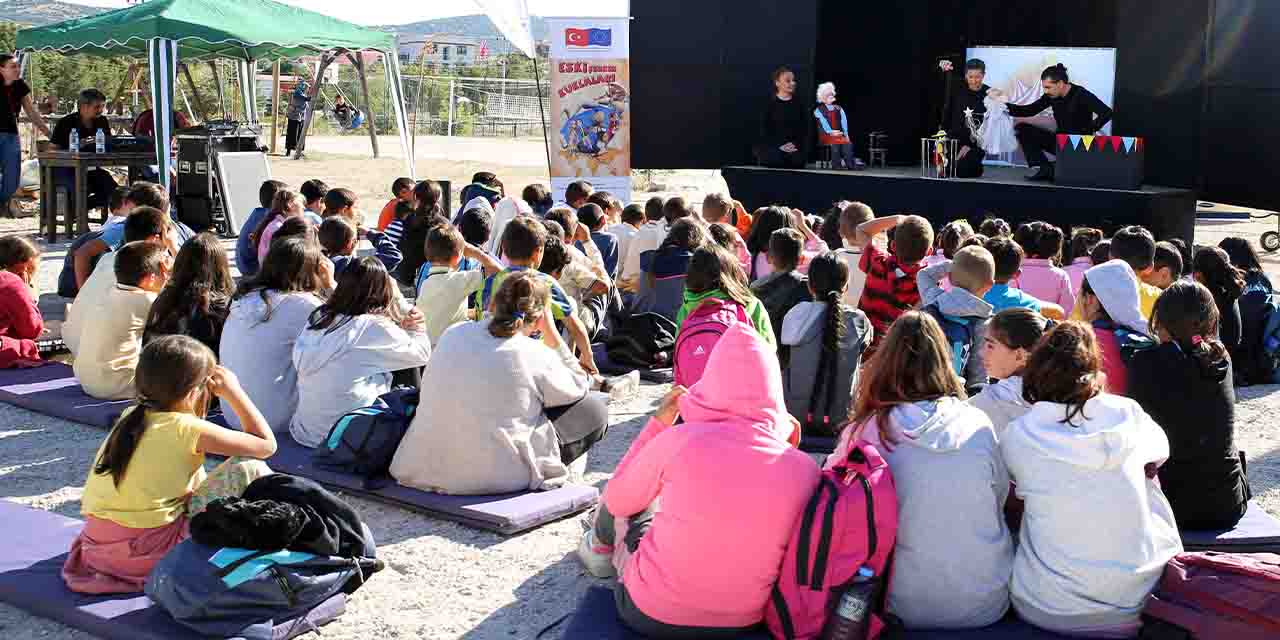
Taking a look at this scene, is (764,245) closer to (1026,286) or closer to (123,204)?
(1026,286)

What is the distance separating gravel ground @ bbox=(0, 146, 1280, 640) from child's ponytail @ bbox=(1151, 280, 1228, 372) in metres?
1.21

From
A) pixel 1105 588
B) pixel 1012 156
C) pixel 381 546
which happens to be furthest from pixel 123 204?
pixel 1012 156

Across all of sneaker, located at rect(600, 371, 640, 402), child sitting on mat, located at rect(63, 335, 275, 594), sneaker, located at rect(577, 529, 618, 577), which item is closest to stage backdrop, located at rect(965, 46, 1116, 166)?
sneaker, located at rect(600, 371, 640, 402)

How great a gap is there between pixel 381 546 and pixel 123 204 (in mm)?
4237

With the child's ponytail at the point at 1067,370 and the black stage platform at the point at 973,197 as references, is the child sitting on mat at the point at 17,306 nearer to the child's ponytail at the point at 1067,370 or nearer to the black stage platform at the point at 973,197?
the child's ponytail at the point at 1067,370

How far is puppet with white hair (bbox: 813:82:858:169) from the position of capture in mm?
12930

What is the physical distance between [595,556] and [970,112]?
982 cm

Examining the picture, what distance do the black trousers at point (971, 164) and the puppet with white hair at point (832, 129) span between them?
117 cm

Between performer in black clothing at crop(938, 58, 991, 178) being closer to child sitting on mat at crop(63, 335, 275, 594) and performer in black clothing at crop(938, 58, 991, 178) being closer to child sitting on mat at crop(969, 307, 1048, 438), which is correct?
child sitting on mat at crop(969, 307, 1048, 438)

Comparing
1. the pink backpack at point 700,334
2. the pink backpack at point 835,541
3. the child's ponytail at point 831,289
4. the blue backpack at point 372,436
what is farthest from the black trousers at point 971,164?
the pink backpack at point 835,541

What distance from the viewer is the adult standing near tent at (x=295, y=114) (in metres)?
23.2

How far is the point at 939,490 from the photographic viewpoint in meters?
3.13

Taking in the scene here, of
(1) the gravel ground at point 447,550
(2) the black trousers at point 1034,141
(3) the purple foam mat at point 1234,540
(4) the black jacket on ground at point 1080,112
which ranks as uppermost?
(4) the black jacket on ground at point 1080,112

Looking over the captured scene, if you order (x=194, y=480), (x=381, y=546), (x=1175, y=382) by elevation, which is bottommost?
(x=381, y=546)
